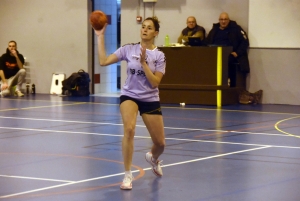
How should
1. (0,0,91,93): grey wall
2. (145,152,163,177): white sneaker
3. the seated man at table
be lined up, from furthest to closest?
1. (0,0,91,93): grey wall
2. the seated man at table
3. (145,152,163,177): white sneaker

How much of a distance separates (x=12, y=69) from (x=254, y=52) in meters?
6.46

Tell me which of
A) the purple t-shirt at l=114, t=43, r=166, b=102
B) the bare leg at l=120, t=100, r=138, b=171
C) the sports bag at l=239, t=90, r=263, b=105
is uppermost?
the purple t-shirt at l=114, t=43, r=166, b=102

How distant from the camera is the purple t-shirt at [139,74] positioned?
6270mm

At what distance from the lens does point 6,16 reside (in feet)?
60.4

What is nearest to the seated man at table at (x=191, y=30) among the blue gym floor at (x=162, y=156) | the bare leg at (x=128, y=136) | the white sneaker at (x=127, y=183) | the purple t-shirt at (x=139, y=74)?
the blue gym floor at (x=162, y=156)

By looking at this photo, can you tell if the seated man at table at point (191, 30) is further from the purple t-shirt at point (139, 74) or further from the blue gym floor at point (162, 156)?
the purple t-shirt at point (139, 74)

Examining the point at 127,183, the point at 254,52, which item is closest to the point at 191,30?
the point at 254,52

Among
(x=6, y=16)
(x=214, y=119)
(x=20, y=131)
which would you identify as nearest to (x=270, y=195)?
(x=20, y=131)

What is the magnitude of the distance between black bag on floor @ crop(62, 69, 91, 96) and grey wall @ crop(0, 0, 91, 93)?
28.8 inches

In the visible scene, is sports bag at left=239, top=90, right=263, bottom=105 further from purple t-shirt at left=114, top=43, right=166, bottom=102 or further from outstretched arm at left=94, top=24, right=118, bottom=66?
outstretched arm at left=94, top=24, right=118, bottom=66

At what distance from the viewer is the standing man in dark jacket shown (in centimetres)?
1492

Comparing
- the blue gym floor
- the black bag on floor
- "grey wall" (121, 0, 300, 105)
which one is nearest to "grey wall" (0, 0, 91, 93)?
the black bag on floor

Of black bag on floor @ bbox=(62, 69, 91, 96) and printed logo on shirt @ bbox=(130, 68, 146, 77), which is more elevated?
printed logo on shirt @ bbox=(130, 68, 146, 77)

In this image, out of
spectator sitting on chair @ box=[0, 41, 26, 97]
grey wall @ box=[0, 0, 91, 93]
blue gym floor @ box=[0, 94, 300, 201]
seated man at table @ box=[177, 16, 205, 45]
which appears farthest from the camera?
grey wall @ box=[0, 0, 91, 93]
